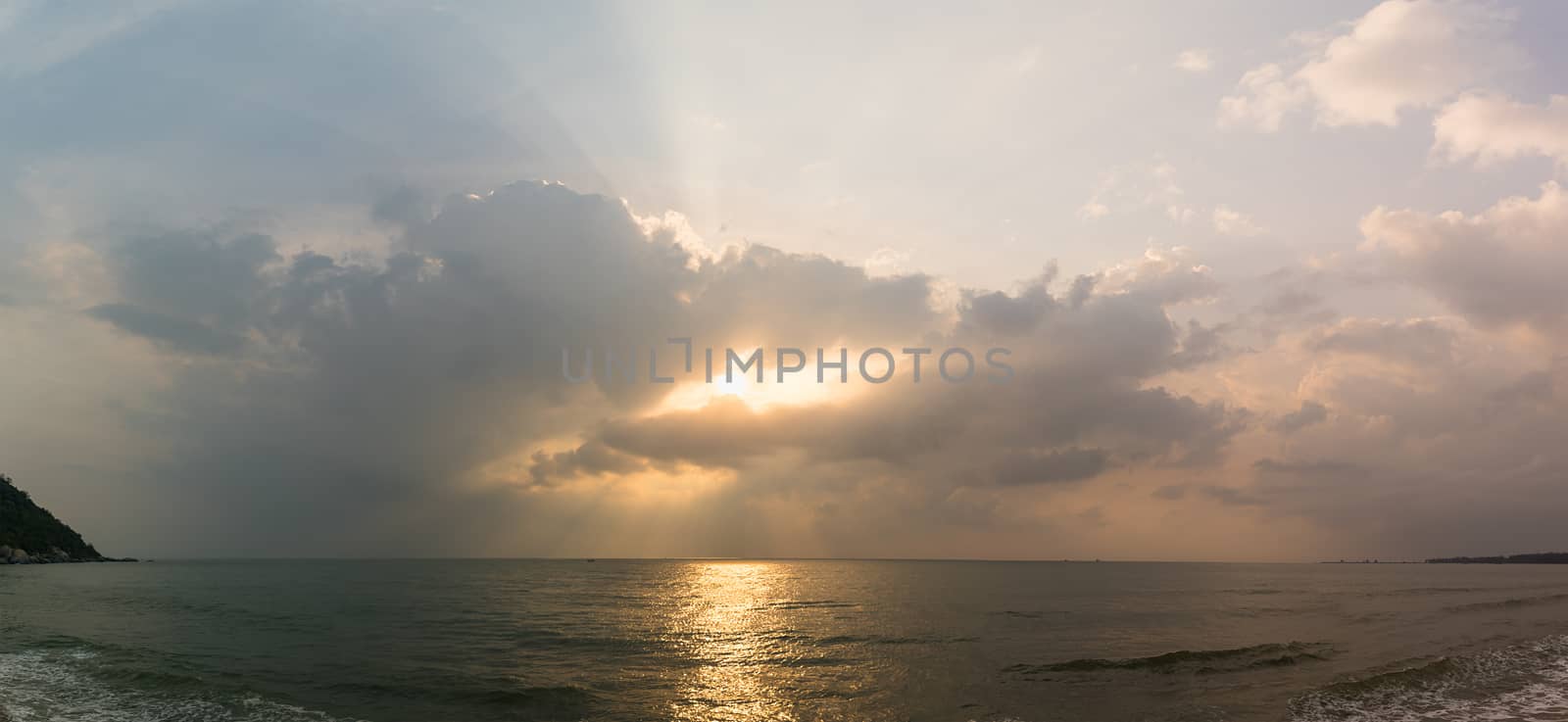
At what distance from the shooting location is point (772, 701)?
97.2 feet

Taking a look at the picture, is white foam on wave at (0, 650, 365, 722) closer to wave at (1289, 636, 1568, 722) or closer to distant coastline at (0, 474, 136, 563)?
wave at (1289, 636, 1568, 722)

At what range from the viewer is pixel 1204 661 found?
1513 inches

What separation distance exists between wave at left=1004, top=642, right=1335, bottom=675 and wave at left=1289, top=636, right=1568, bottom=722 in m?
4.65

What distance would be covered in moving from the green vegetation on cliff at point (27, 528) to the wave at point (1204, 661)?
717 ft

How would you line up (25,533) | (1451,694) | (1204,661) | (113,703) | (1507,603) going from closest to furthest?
(113,703), (1451,694), (1204,661), (1507,603), (25,533)

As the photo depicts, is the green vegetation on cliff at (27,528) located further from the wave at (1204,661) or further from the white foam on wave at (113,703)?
the wave at (1204,661)

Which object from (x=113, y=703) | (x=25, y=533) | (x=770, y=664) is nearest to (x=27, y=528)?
(x=25, y=533)

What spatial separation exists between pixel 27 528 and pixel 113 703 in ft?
721

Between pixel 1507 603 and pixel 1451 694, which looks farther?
pixel 1507 603

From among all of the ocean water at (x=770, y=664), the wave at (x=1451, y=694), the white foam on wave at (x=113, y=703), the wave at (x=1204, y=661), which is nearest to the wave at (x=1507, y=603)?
the ocean water at (x=770, y=664)

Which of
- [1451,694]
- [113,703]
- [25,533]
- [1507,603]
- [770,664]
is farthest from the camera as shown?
[25,533]

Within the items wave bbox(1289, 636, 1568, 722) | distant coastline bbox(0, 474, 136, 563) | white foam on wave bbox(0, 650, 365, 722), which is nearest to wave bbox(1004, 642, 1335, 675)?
wave bbox(1289, 636, 1568, 722)

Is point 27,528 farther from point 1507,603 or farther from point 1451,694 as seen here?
point 1507,603

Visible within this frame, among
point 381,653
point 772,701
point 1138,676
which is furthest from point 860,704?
point 381,653
